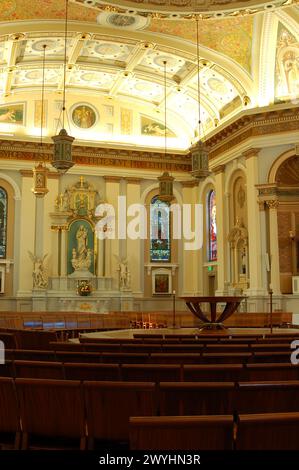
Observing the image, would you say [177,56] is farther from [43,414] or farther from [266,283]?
[43,414]

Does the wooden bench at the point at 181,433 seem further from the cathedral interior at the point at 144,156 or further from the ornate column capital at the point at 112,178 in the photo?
the ornate column capital at the point at 112,178

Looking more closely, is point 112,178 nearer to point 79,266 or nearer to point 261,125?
point 79,266

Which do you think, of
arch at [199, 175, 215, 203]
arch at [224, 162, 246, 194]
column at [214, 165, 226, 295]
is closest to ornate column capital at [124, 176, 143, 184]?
arch at [199, 175, 215, 203]

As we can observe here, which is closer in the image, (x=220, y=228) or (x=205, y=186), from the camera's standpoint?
(x=220, y=228)

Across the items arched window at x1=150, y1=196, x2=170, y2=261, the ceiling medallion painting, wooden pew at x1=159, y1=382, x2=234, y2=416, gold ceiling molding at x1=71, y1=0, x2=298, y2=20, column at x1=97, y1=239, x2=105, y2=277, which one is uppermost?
the ceiling medallion painting

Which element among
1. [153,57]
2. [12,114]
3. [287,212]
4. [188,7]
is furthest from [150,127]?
[188,7]

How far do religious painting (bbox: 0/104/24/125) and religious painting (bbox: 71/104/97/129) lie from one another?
246 centimetres

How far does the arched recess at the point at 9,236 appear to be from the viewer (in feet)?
75.3

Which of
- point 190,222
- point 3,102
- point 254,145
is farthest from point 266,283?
point 3,102

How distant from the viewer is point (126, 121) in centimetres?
2538

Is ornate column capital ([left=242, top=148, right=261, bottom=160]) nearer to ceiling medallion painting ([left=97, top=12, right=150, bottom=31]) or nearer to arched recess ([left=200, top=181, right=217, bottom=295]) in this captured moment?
arched recess ([left=200, top=181, right=217, bottom=295])

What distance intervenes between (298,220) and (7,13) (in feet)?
42.0

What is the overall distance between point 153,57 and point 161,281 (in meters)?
10.4

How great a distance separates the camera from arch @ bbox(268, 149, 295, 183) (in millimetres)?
19391
